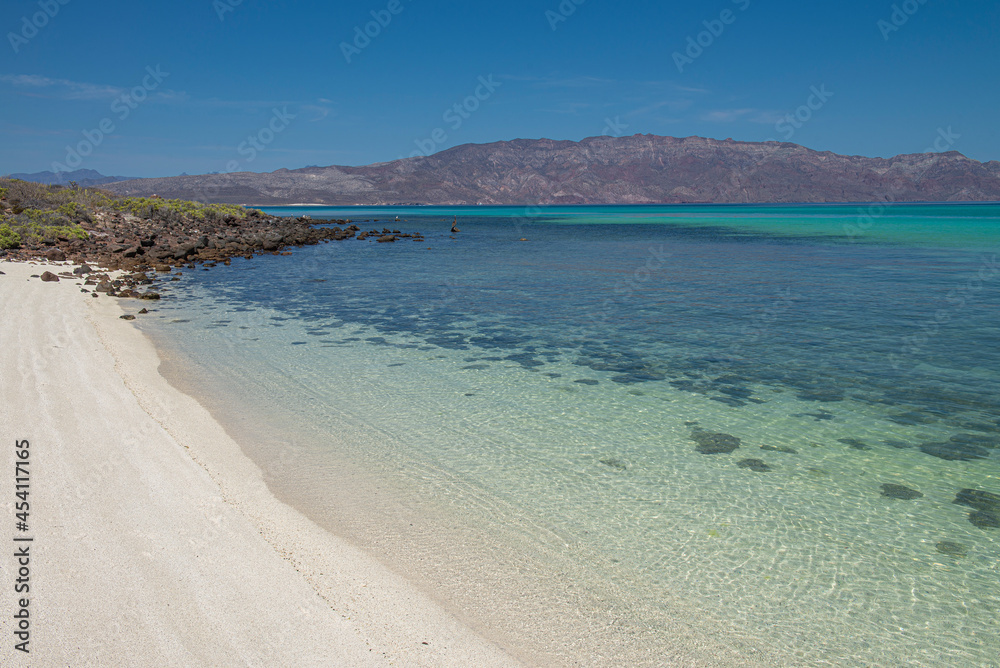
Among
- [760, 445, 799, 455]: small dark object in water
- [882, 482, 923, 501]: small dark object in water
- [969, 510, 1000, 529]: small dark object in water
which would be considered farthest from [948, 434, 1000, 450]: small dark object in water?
[760, 445, 799, 455]: small dark object in water

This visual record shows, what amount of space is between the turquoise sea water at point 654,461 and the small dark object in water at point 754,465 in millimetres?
28

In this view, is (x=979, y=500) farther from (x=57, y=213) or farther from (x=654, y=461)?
(x=57, y=213)

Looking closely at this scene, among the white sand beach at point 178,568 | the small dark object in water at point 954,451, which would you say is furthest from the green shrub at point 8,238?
the small dark object in water at point 954,451

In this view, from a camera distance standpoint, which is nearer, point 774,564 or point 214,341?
point 774,564

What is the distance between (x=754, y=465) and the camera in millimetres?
7188

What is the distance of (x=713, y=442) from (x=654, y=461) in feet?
3.58

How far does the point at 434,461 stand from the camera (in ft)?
24.3

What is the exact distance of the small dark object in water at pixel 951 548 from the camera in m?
5.33

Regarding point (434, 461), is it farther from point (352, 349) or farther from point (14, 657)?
point (352, 349)

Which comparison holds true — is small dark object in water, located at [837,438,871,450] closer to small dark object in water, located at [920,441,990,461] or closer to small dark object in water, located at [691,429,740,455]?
small dark object in water, located at [920,441,990,461]

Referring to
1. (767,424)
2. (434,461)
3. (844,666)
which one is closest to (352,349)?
(434,461)

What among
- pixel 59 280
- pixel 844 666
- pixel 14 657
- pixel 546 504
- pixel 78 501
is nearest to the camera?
pixel 14 657

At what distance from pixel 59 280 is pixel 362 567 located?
21.1 m

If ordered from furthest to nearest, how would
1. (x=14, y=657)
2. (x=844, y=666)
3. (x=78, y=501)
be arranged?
(x=78, y=501), (x=844, y=666), (x=14, y=657)
